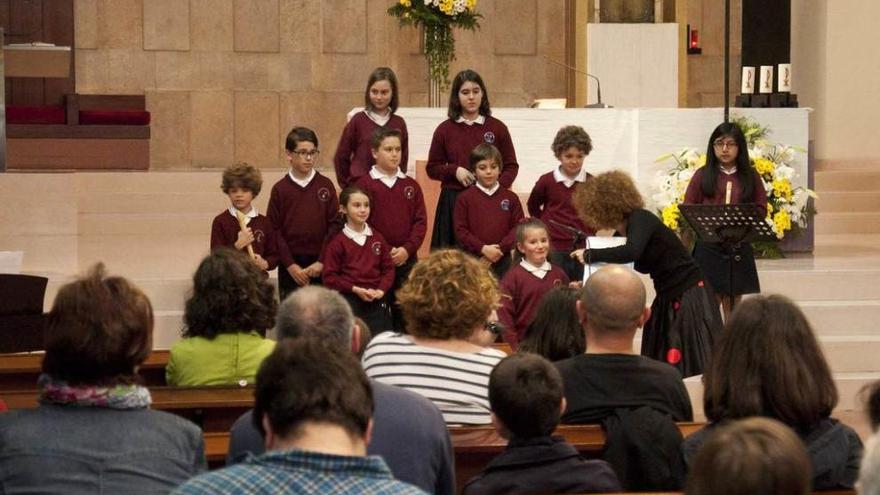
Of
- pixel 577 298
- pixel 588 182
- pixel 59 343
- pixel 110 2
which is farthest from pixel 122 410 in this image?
pixel 110 2

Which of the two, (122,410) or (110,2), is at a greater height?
(110,2)

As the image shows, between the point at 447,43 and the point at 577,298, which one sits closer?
the point at 577,298

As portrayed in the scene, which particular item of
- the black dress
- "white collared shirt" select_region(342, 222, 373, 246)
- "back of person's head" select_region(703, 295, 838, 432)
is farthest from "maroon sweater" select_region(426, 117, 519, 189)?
"back of person's head" select_region(703, 295, 838, 432)

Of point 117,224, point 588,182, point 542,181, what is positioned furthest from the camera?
point 117,224

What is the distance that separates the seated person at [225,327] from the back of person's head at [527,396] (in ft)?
4.85

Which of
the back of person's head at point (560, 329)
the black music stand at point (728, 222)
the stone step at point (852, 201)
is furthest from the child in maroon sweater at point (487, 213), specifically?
the stone step at point (852, 201)

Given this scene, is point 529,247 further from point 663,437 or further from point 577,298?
point 663,437

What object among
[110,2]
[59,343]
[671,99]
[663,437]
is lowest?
[663,437]

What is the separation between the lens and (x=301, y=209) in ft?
27.4

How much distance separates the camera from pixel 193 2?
14391 millimetres

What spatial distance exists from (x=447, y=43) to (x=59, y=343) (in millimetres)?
7503

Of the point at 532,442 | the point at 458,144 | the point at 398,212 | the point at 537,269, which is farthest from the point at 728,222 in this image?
the point at 532,442

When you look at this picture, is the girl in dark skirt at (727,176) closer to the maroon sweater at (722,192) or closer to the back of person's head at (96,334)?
the maroon sweater at (722,192)

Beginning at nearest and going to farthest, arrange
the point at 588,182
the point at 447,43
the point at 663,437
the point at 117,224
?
1. the point at 663,437
2. the point at 588,182
3. the point at 447,43
4. the point at 117,224
